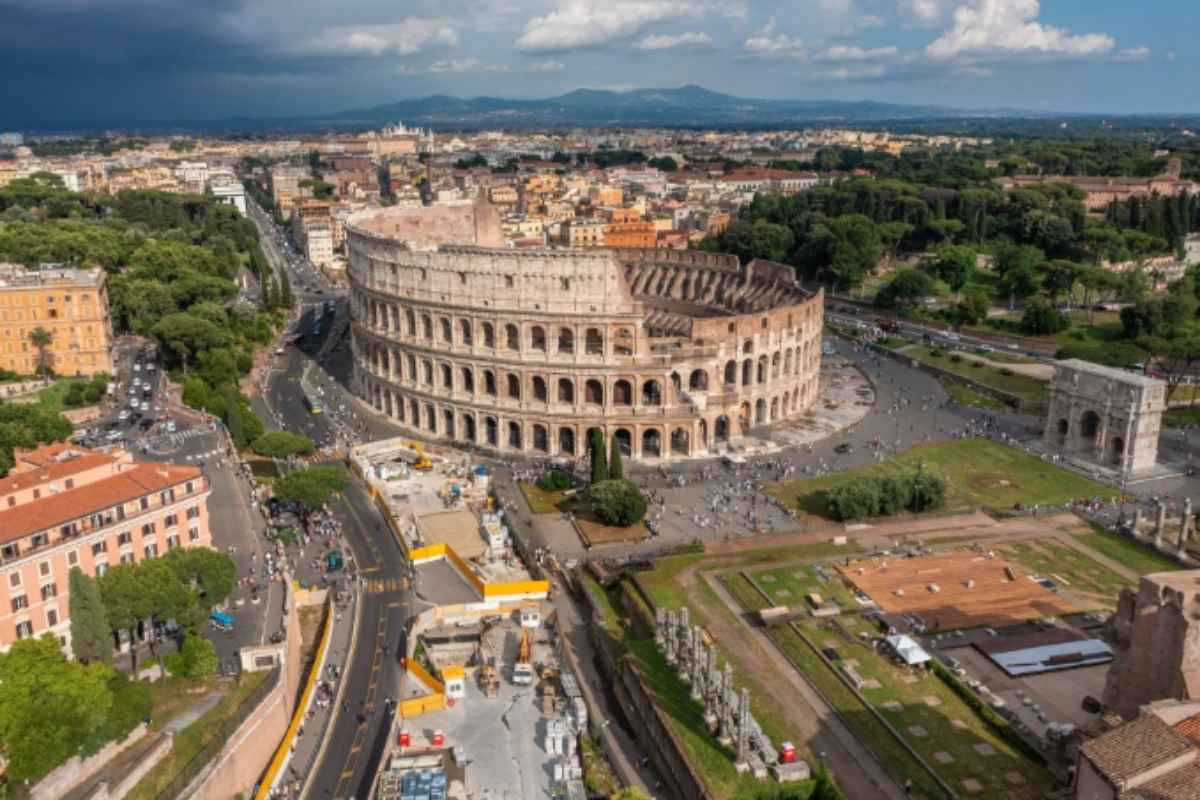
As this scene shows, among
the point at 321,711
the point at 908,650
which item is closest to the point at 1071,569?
the point at 908,650

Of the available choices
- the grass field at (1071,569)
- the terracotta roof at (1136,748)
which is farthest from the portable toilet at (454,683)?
the grass field at (1071,569)

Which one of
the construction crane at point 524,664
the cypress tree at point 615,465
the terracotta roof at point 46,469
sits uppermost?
the terracotta roof at point 46,469

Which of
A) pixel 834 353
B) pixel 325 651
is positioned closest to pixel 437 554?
pixel 325 651

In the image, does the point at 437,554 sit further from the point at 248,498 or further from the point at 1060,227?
the point at 1060,227

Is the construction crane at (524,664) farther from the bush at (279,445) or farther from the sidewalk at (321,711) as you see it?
the bush at (279,445)

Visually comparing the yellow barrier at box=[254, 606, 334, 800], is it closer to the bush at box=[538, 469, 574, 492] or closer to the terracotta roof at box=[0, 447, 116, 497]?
the terracotta roof at box=[0, 447, 116, 497]

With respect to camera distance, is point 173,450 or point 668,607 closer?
point 668,607

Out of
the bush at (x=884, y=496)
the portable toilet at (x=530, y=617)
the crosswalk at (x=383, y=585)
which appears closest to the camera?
the portable toilet at (x=530, y=617)
